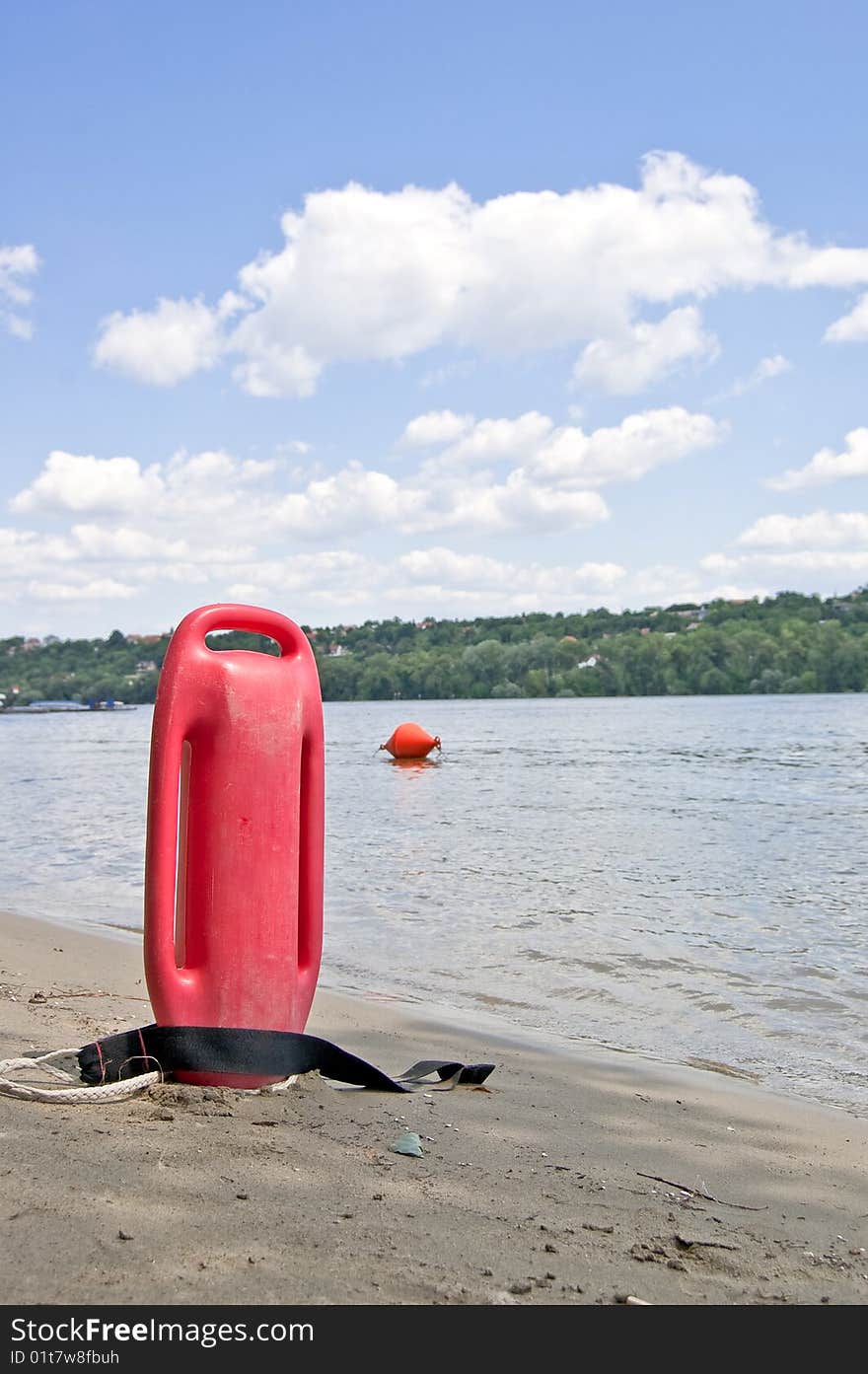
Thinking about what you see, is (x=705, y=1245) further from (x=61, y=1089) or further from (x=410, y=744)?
(x=410, y=744)

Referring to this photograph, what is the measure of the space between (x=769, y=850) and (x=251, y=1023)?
11317mm

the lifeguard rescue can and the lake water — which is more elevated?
the lifeguard rescue can

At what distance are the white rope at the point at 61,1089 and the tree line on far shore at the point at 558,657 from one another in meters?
101

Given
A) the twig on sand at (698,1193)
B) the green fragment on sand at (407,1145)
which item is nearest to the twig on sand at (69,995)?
the green fragment on sand at (407,1145)

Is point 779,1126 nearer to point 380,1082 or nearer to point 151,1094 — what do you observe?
point 380,1082

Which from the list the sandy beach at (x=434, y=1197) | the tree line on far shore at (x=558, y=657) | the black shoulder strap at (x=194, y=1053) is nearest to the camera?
the sandy beach at (x=434, y=1197)

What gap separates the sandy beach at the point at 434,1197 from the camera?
7.68 feet

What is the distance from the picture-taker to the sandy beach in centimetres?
234

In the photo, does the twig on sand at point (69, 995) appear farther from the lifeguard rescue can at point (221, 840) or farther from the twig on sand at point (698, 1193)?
the twig on sand at point (698, 1193)

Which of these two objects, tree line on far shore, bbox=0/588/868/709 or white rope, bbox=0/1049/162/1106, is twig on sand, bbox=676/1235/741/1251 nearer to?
white rope, bbox=0/1049/162/1106

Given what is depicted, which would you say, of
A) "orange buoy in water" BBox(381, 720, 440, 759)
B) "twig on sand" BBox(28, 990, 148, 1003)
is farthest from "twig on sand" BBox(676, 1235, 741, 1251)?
"orange buoy in water" BBox(381, 720, 440, 759)

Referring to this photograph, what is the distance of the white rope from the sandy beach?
53mm

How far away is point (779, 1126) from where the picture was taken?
4324 millimetres

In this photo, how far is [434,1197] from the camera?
293 centimetres
